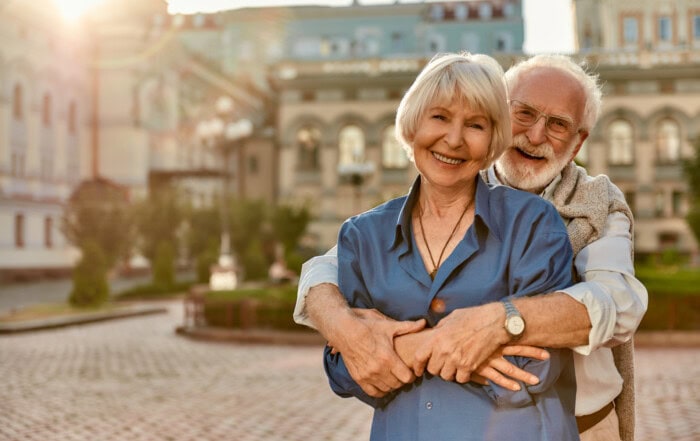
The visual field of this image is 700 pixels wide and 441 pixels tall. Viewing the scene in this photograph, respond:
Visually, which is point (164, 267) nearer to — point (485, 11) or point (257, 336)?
point (257, 336)

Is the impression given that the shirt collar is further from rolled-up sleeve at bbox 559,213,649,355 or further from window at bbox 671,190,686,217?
window at bbox 671,190,686,217

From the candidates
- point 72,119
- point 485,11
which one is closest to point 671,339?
point 72,119

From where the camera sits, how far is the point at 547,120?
2.85 metres

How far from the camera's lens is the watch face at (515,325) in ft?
7.48

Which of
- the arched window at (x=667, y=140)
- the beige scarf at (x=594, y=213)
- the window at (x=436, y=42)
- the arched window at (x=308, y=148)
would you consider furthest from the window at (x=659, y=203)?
the beige scarf at (x=594, y=213)

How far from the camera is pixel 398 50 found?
208ft

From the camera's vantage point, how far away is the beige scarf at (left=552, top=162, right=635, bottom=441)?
8.57 ft

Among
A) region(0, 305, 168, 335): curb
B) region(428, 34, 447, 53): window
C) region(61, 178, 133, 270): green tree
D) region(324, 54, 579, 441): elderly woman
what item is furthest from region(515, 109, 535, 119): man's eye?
region(428, 34, 447, 53): window

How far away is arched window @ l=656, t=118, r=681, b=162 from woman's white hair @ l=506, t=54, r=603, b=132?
45507mm

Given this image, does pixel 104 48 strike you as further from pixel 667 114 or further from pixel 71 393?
pixel 71 393

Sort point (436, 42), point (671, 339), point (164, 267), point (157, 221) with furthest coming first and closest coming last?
point (436, 42) < point (157, 221) < point (164, 267) < point (671, 339)

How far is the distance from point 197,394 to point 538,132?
8.75 metres

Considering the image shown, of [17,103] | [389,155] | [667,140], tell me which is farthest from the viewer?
[389,155]

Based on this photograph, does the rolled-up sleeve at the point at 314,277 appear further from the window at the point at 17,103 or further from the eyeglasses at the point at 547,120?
the window at the point at 17,103
